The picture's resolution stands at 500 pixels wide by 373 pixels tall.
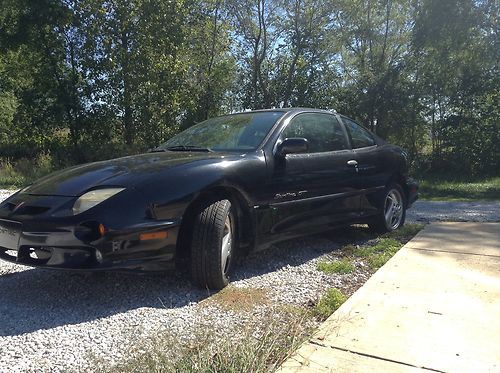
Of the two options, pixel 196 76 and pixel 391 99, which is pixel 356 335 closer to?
pixel 391 99

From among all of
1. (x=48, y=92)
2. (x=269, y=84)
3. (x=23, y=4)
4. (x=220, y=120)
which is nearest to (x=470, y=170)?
(x=269, y=84)

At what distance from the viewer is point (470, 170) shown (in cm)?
1520

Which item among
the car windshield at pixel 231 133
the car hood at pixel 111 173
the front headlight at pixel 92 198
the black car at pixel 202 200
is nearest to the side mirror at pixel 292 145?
the black car at pixel 202 200

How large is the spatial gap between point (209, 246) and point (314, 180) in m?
1.47

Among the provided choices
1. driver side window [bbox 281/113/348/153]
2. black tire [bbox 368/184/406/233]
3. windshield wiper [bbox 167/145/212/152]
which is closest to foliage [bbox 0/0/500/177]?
black tire [bbox 368/184/406/233]

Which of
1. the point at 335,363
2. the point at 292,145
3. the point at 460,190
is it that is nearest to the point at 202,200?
the point at 292,145

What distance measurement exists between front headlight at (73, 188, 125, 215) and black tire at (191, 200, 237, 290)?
25.4 inches

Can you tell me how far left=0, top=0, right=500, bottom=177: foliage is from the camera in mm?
14125

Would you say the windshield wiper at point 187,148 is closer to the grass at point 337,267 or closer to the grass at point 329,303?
the grass at point 337,267

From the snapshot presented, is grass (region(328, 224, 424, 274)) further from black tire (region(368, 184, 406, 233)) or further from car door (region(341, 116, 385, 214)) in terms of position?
car door (region(341, 116, 385, 214))

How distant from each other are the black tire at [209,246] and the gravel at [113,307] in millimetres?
138

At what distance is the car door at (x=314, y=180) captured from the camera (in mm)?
4188

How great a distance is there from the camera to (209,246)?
11.4ft

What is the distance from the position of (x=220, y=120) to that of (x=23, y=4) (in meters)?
12.3
